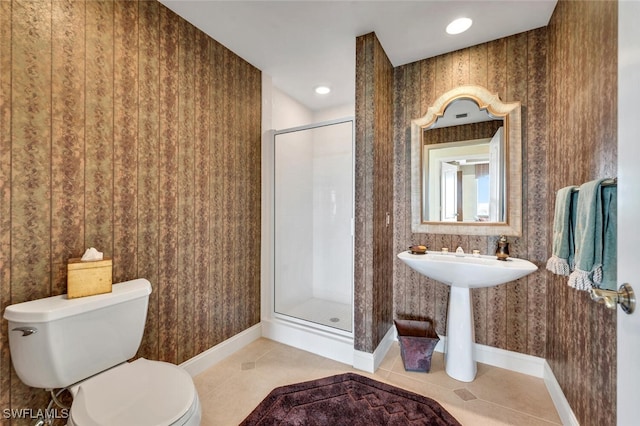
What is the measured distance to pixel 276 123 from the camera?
277 cm

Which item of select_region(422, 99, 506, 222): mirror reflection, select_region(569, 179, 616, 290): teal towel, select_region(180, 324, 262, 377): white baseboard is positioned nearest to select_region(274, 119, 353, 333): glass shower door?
select_region(180, 324, 262, 377): white baseboard

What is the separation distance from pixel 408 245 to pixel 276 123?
5.78ft

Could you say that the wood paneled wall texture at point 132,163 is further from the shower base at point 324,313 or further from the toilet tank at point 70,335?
the shower base at point 324,313

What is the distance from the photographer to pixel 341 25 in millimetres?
1883

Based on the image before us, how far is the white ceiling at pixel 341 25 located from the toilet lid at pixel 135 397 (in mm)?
2092

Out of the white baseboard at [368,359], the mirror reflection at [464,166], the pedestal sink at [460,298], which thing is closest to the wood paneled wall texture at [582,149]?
the mirror reflection at [464,166]

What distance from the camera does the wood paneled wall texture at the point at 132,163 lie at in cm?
119

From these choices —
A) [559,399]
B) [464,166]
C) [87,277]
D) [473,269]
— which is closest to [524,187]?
[464,166]

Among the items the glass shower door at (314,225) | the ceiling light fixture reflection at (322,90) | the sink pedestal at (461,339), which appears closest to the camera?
the sink pedestal at (461,339)

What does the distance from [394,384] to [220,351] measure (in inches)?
51.6

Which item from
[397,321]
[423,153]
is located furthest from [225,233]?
[423,153]

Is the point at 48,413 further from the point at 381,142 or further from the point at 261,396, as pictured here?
the point at 381,142

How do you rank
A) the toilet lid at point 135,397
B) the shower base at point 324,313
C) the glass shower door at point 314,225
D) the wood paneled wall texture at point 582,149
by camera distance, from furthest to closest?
the glass shower door at point 314,225 → the shower base at point 324,313 → the wood paneled wall texture at point 582,149 → the toilet lid at point 135,397

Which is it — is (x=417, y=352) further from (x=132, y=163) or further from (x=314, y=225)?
(x=132, y=163)
